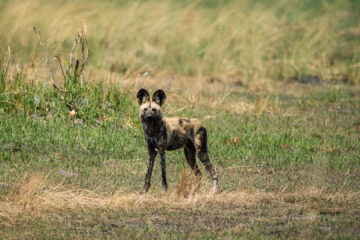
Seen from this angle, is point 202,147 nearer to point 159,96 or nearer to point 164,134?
point 164,134

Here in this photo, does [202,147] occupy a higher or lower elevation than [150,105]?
lower

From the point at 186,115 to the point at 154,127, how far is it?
16.8 feet

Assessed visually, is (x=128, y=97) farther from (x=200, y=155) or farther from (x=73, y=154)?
(x=200, y=155)

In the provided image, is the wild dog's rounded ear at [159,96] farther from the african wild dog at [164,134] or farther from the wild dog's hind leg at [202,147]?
the wild dog's hind leg at [202,147]

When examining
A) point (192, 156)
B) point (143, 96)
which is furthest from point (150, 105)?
point (192, 156)

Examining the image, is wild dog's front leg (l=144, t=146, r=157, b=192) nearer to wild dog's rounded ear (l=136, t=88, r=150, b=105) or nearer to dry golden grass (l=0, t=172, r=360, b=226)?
dry golden grass (l=0, t=172, r=360, b=226)

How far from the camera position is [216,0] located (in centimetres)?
2617

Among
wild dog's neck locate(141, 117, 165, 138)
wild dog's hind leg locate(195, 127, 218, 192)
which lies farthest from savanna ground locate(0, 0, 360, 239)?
wild dog's neck locate(141, 117, 165, 138)

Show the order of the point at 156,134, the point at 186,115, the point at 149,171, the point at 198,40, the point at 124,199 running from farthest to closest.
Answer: the point at 198,40
the point at 186,115
the point at 149,171
the point at 156,134
the point at 124,199

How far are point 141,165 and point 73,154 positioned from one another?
1044mm

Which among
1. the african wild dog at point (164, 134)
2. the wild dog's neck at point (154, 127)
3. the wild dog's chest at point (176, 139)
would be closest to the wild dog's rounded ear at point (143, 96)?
the african wild dog at point (164, 134)

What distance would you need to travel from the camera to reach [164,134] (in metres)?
7.35

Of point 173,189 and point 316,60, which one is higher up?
point 316,60

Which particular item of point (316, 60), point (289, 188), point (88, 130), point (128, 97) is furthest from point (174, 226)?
point (316, 60)
